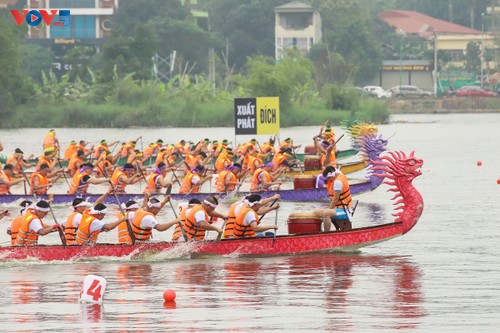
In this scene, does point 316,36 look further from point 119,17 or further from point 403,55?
point 119,17

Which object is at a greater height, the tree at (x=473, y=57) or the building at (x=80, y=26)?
the building at (x=80, y=26)

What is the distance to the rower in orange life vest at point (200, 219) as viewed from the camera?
953 inches

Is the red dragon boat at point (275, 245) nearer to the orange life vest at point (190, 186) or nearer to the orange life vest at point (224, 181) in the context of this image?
the orange life vest at point (224, 181)

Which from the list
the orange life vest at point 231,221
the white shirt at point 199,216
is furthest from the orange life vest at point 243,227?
the white shirt at point 199,216

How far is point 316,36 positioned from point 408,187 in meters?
109

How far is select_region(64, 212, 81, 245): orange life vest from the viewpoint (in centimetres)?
2448

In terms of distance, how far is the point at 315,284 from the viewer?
22.4 m

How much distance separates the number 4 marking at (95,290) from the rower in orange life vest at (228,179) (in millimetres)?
15029

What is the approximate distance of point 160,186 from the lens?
3528 cm

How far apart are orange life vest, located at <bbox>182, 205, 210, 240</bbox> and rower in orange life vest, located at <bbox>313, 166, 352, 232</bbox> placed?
218 cm

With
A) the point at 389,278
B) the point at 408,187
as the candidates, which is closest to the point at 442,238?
the point at 408,187

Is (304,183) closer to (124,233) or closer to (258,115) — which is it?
(258,115)

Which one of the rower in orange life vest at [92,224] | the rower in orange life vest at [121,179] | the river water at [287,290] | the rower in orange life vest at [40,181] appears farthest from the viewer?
the rower in orange life vest at [121,179]

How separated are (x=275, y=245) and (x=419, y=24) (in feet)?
430
